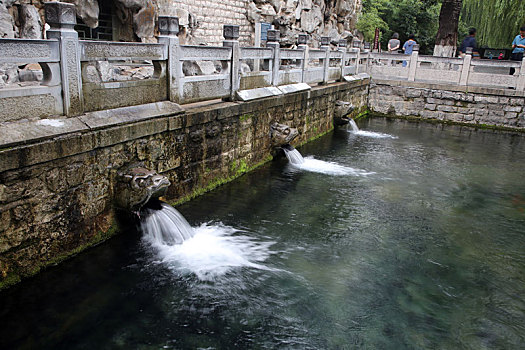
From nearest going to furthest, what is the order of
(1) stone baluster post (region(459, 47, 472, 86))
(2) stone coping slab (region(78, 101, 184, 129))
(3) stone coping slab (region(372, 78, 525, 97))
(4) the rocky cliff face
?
(2) stone coping slab (region(78, 101, 184, 129)), (3) stone coping slab (region(372, 78, 525, 97)), (1) stone baluster post (region(459, 47, 472, 86)), (4) the rocky cliff face

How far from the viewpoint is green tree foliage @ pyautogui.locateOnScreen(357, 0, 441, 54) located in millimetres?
31906

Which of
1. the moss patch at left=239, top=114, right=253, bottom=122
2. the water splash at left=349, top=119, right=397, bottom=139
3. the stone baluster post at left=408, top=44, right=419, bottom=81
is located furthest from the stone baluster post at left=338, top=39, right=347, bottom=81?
the moss patch at left=239, top=114, right=253, bottom=122

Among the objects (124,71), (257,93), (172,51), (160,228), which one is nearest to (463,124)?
(257,93)

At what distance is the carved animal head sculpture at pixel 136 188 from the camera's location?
218 inches

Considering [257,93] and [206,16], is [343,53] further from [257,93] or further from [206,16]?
[206,16]

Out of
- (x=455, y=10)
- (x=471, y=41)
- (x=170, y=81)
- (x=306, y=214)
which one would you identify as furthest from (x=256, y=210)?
(x=455, y=10)

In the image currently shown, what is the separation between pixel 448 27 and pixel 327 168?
13579 mm

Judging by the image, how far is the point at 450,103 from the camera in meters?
16.5

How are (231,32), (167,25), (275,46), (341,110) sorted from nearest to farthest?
1. (167,25)
2. (231,32)
3. (275,46)
4. (341,110)

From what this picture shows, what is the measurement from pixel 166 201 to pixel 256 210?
58.7 inches

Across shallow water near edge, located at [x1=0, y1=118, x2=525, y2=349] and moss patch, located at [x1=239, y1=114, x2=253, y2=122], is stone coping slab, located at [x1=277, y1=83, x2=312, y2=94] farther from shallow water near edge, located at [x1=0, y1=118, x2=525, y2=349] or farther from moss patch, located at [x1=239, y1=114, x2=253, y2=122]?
shallow water near edge, located at [x1=0, y1=118, x2=525, y2=349]

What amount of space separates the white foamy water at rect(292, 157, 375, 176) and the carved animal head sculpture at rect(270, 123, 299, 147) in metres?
0.65

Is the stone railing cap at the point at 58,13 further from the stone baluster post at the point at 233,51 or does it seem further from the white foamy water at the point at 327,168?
the white foamy water at the point at 327,168

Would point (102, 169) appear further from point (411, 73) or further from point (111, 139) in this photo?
point (411, 73)
